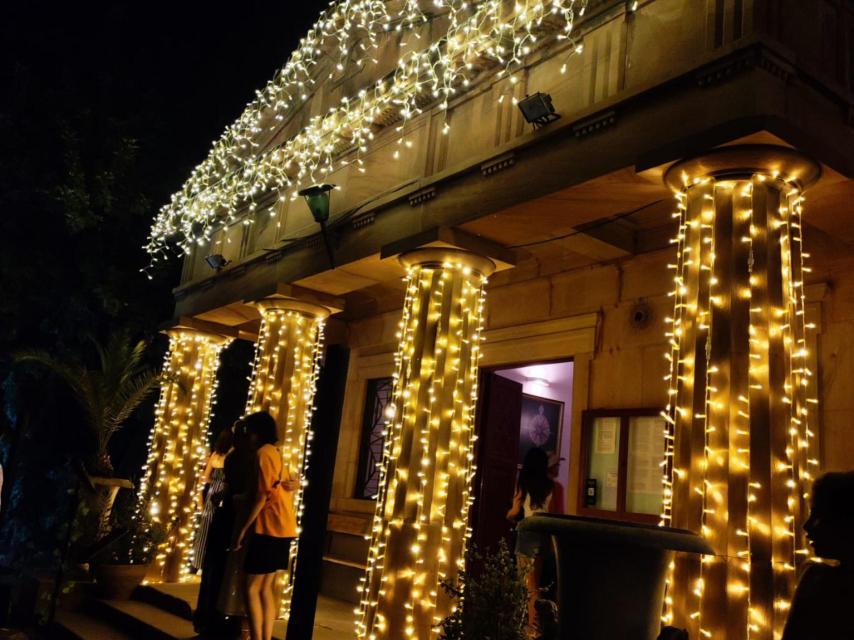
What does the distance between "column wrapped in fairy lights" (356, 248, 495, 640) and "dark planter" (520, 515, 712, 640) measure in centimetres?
299

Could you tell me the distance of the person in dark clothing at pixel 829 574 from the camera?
2.04m

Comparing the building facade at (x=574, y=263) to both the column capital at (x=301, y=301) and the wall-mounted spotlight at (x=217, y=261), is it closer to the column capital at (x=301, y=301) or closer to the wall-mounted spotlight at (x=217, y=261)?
the column capital at (x=301, y=301)

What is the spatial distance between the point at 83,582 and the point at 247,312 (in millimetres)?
3890

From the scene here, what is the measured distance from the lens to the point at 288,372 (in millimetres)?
8555

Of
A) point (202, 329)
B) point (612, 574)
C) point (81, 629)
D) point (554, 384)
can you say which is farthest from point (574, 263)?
point (81, 629)

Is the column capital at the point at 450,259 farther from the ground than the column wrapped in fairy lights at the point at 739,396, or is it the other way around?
the column capital at the point at 450,259

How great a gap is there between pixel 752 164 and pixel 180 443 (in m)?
8.70

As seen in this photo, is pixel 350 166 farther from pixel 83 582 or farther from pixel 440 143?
pixel 83 582

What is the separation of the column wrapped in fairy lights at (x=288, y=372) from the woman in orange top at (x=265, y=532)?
2.72 m

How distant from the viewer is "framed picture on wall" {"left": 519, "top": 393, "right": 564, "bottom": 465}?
979 cm

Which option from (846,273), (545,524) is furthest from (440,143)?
(545,524)

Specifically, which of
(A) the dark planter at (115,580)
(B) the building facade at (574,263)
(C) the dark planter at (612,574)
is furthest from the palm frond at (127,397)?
(C) the dark planter at (612,574)

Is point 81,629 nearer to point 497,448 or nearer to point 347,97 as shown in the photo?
point 497,448

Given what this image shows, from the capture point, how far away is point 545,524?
3023 millimetres
